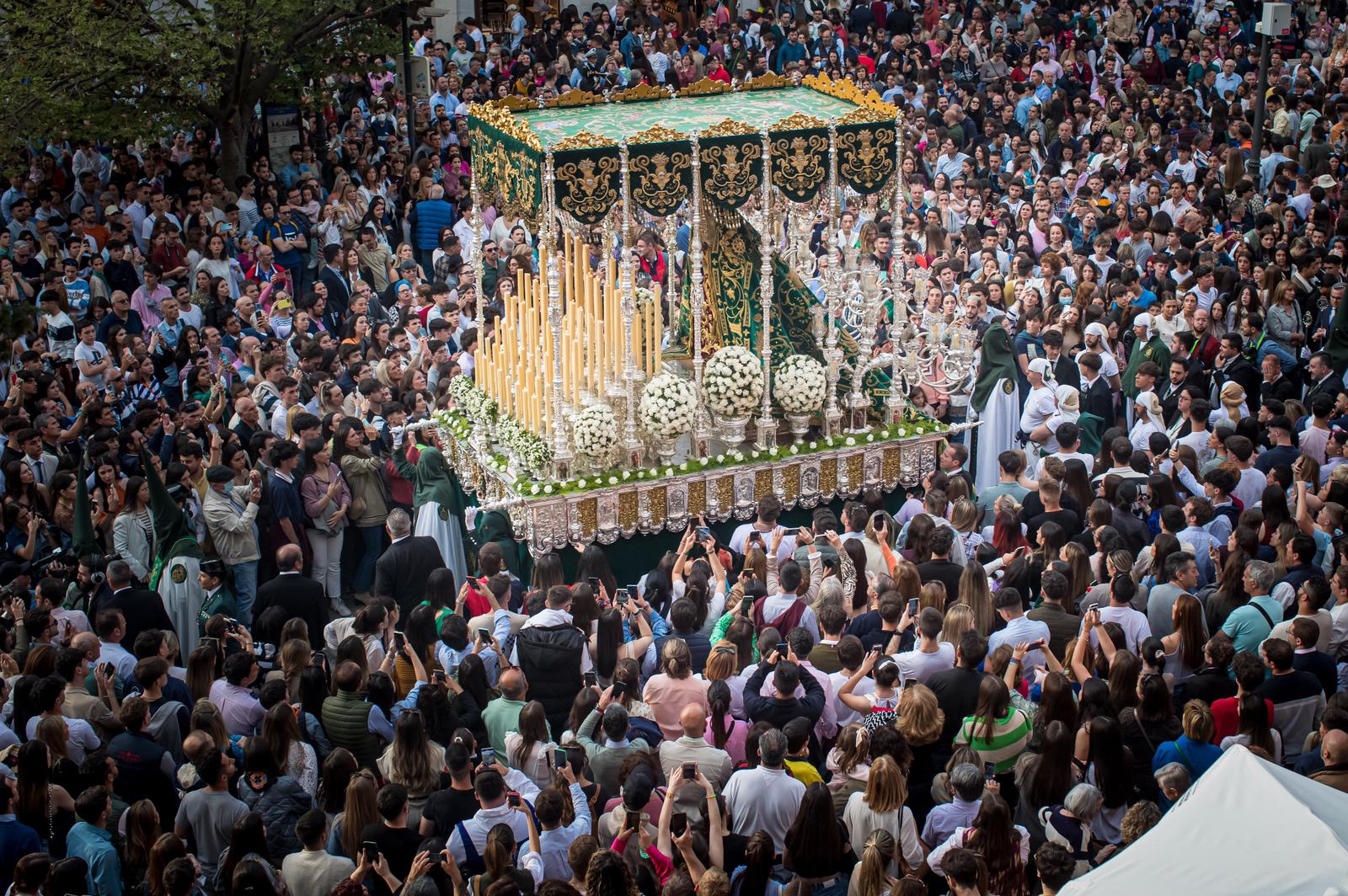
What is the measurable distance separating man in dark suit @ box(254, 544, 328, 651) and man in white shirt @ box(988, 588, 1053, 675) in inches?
179

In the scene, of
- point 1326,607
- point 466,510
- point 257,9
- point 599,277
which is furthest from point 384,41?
point 1326,607

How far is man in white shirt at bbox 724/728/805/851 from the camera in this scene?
783 cm

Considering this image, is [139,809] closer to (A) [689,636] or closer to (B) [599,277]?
(A) [689,636]

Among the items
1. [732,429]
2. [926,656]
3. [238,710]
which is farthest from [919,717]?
[732,429]

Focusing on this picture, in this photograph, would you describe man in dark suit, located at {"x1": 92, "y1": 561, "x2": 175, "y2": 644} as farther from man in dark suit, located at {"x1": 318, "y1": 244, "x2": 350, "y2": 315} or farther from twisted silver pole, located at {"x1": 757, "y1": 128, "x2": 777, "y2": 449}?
man in dark suit, located at {"x1": 318, "y1": 244, "x2": 350, "y2": 315}

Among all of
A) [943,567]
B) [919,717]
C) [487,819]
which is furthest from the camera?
[943,567]

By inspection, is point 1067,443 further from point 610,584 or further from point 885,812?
point 885,812

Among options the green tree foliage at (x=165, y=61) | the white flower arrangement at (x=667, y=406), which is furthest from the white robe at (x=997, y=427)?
the green tree foliage at (x=165, y=61)

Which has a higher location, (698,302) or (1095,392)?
(698,302)

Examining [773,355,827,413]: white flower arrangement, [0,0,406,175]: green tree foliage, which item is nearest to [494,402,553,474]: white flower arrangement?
[773,355,827,413]: white flower arrangement

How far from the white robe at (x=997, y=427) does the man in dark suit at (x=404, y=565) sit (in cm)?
529

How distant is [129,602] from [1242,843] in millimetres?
7020

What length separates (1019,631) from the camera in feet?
30.7

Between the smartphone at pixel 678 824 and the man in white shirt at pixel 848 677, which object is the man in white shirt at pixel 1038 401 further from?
the smartphone at pixel 678 824
